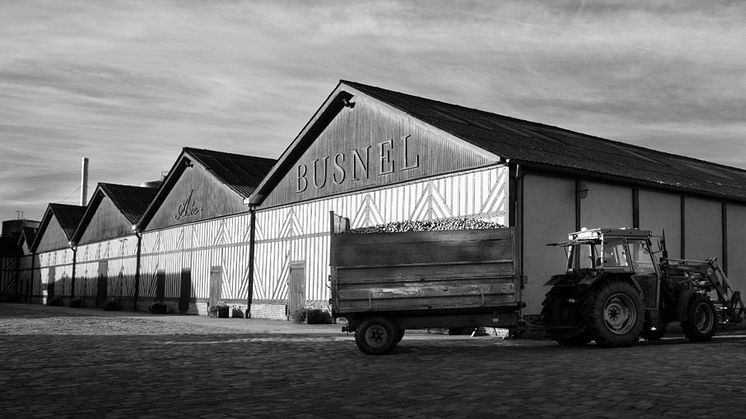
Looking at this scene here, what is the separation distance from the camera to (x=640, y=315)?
47.2 feet

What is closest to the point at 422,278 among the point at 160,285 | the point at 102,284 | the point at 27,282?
the point at 160,285

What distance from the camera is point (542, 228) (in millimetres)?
19328

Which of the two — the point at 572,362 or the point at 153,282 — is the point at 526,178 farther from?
the point at 153,282

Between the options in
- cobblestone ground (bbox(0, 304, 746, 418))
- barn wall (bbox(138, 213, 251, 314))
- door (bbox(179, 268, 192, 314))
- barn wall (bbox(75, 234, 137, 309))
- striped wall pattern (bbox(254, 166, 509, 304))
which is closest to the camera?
cobblestone ground (bbox(0, 304, 746, 418))

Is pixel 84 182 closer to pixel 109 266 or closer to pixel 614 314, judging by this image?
pixel 109 266

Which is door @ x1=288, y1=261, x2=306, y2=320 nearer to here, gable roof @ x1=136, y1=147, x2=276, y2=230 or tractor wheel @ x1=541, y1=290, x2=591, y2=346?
gable roof @ x1=136, y1=147, x2=276, y2=230

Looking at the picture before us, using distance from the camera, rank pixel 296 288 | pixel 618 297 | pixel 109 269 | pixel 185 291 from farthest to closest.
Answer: pixel 109 269, pixel 185 291, pixel 296 288, pixel 618 297

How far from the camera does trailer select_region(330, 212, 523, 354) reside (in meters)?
13.7

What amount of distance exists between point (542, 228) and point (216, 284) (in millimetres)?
17688

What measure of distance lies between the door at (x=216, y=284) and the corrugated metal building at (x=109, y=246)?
9.67 m

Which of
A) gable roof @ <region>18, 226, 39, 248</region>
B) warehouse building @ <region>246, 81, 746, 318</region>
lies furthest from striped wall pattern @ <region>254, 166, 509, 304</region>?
gable roof @ <region>18, 226, 39, 248</region>

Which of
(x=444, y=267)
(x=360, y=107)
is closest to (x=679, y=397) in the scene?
(x=444, y=267)

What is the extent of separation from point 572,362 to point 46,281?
54735 mm

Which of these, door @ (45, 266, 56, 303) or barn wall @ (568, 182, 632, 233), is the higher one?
barn wall @ (568, 182, 632, 233)
